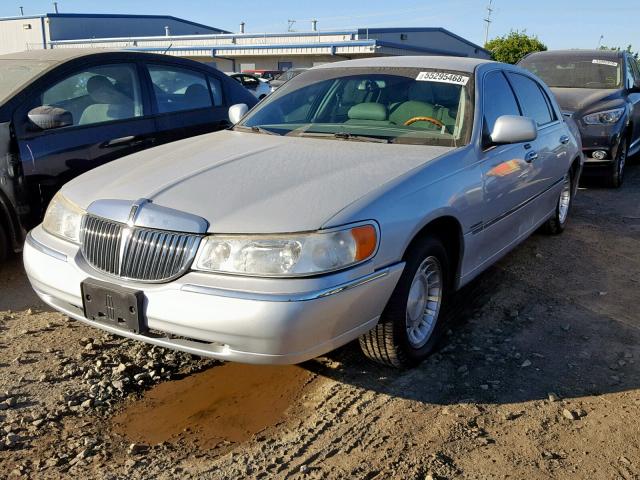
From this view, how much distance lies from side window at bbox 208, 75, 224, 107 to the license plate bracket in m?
3.71

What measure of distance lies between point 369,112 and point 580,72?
650cm

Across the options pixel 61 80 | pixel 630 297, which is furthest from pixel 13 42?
pixel 630 297

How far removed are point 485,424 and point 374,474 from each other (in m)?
0.68

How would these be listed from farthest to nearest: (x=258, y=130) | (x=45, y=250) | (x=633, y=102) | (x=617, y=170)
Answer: (x=633, y=102) < (x=617, y=170) < (x=258, y=130) < (x=45, y=250)

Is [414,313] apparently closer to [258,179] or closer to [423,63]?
[258,179]

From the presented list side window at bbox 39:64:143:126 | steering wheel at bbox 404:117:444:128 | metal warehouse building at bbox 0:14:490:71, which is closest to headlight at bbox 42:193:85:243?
side window at bbox 39:64:143:126

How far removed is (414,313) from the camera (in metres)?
3.42

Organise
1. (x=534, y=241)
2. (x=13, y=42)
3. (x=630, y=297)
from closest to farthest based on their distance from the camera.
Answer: (x=630, y=297) → (x=534, y=241) → (x=13, y=42)

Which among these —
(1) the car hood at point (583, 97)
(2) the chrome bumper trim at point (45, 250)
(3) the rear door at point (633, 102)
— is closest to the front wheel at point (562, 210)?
(1) the car hood at point (583, 97)

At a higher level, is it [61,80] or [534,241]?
[61,80]

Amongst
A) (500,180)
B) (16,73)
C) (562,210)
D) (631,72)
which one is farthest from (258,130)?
(631,72)

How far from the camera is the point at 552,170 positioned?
17.0 feet

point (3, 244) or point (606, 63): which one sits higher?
point (606, 63)

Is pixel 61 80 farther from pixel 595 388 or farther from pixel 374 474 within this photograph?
pixel 595 388
